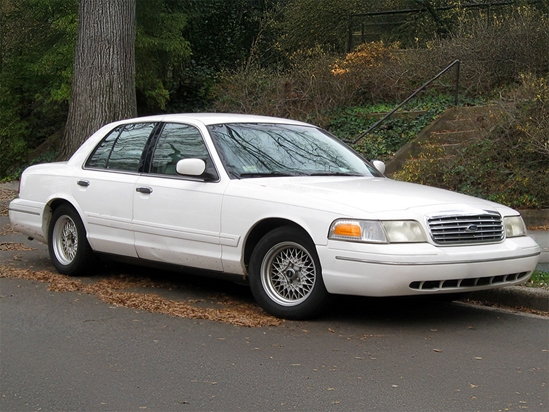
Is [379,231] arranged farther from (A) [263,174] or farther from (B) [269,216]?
(A) [263,174]

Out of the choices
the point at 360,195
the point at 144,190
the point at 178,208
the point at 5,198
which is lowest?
the point at 5,198

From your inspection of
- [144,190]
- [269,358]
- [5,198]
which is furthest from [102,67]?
[269,358]

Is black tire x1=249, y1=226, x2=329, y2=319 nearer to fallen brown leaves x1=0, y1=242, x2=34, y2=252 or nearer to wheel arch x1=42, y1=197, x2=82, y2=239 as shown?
wheel arch x1=42, y1=197, x2=82, y2=239

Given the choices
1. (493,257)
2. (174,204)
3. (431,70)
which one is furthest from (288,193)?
(431,70)

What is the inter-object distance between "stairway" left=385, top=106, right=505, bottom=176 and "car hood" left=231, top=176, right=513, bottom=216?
4.88m

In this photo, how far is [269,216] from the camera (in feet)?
22.2

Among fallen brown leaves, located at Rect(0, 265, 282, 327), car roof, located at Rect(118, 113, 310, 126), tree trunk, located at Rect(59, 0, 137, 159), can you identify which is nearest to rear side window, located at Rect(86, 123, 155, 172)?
car roof, located at Rect(118, 113, 310, 126)

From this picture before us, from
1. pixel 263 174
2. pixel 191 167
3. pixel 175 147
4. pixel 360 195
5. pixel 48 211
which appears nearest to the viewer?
pixel 360 195

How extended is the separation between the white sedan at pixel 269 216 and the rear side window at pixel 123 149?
0.05 ft

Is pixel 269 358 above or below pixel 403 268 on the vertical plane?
below

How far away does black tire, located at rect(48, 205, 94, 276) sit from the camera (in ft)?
27.7

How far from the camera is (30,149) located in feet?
70.8

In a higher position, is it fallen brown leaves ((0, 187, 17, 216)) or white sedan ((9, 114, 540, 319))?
white sedan ((9, 114, 540, 319))

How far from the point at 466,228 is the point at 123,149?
3.56 m
